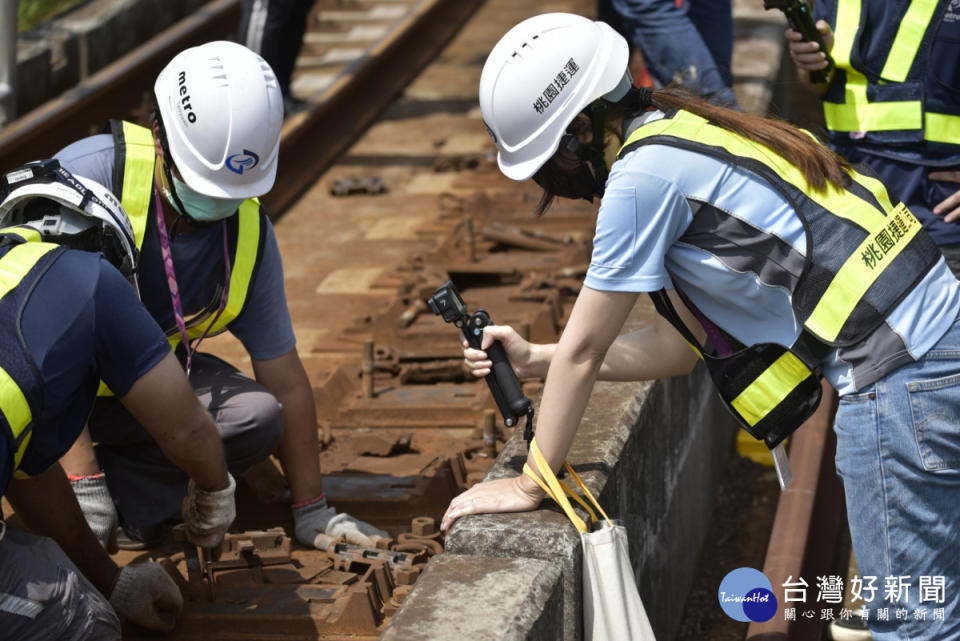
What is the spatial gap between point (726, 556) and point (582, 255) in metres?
1.74

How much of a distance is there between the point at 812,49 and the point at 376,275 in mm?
3221

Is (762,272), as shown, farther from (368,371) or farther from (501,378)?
(368,371)

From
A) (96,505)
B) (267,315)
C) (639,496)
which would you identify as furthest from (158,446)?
(639,496)

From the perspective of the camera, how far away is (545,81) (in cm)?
319

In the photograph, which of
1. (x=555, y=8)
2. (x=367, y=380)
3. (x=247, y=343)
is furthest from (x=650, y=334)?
(x=555, y=8)

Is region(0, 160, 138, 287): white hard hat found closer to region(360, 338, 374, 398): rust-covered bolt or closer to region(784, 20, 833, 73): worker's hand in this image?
region(360, 338, 374, 398): rust-covered bolt

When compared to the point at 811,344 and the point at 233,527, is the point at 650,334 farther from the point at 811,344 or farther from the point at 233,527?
the point at 233,527

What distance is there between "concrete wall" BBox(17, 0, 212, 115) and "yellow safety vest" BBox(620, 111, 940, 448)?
6.39 m

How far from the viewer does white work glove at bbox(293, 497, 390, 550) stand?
4316 millimetres

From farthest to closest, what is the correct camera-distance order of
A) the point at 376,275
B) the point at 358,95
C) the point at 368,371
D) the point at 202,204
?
1. the point at 358,95
2. the point at 376,275
3. the point at 368,371
4. the point at 202,204

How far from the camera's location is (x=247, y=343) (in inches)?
177

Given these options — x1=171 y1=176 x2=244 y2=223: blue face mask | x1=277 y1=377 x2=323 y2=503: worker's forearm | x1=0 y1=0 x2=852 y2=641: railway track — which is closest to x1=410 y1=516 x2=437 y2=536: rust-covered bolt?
x1=0 y1=0 x2=852 y2=641: railway track

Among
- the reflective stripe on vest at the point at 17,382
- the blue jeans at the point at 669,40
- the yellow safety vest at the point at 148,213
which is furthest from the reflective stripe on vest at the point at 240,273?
the blue jeans at the point at 669,40

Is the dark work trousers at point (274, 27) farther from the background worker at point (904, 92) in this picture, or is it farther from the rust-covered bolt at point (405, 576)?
the rust-covered bolt at point (405, 576)
